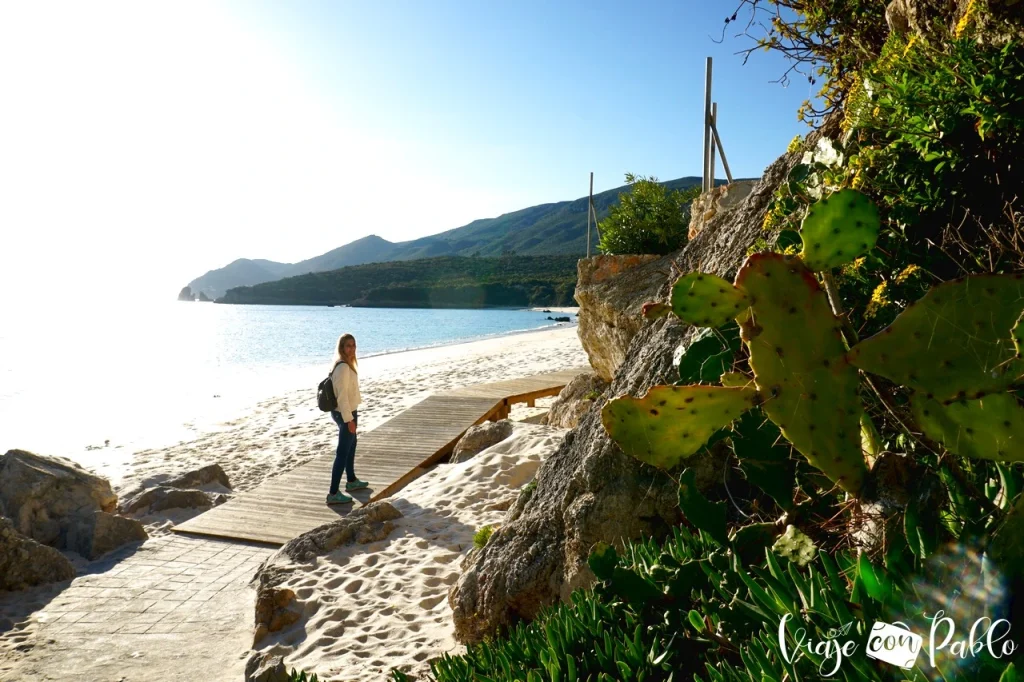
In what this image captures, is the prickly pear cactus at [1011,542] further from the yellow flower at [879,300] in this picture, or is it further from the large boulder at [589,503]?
the large boulder at [589,503]

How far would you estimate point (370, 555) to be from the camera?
17.2 feet

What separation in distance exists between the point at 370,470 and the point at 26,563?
3.66 metres

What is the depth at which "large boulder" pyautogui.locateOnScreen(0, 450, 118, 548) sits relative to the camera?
675 centimetres

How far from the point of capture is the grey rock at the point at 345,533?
5305 mm

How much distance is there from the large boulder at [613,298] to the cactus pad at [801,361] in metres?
5.31

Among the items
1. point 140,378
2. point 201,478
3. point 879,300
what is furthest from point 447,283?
point 879,300

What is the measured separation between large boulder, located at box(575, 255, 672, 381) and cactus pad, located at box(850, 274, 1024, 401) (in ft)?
17.7

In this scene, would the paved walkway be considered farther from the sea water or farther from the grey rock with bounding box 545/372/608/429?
the sea water

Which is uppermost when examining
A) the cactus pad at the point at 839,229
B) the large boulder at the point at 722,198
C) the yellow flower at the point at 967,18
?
the yellow flower at the point at 967,18

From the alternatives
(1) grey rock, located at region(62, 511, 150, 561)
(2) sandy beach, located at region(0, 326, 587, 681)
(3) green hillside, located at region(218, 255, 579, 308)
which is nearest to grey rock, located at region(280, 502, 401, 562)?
(2) sandy beach, located at region(0, 326, 587, 681)

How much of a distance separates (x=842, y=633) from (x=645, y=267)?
6710 mm

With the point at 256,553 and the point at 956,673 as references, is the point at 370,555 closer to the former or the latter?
the point at 256,553

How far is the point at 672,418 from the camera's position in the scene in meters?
1.77

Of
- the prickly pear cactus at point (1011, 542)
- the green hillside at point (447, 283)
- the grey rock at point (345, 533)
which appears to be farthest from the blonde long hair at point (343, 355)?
the green hillside at point (447, 283)
